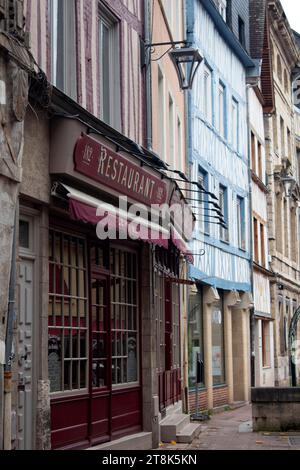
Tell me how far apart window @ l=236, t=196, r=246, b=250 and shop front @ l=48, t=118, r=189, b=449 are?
11280mm

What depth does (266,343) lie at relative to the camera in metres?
30.1

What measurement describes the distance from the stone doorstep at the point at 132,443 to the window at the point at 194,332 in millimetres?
7020

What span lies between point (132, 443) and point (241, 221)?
580 inches

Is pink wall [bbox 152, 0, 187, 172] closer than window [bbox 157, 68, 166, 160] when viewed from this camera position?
Yes

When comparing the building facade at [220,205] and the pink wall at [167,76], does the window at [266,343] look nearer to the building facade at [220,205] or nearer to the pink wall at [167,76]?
the building facade at [220,205]

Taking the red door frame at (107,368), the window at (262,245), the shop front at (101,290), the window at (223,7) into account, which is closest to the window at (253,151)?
the window at (262,245)

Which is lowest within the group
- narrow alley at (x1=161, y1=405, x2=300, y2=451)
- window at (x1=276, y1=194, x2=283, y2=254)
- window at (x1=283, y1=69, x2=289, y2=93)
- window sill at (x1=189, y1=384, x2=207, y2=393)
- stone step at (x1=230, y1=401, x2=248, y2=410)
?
narrow alley at (x1=161, y1=405, x2=300, y2=451)

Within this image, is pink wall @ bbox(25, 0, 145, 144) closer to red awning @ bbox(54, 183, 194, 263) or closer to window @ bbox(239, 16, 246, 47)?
red awning @ bbox(54, 183, 194, 263)

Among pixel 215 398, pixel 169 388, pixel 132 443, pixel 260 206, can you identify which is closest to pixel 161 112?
pixel 169 388

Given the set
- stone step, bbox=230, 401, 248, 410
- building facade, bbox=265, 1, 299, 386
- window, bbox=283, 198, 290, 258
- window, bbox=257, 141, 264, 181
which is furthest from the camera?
window, bbox=283, 198, 290, 258

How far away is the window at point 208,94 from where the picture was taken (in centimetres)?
2197

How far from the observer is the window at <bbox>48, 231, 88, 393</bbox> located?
10.3 m

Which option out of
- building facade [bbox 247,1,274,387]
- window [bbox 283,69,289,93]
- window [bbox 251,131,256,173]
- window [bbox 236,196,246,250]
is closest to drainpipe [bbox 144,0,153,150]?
window [bbox 236,196,246,250]

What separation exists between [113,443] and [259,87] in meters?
20.5
